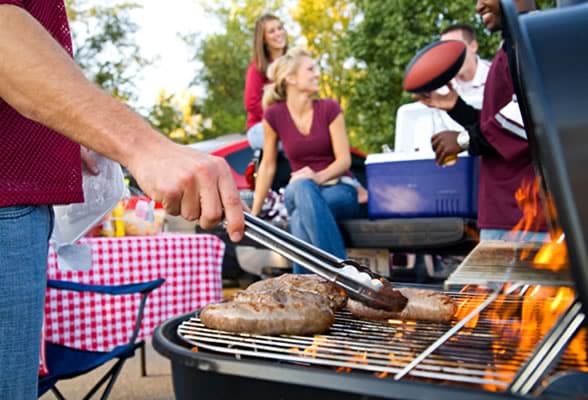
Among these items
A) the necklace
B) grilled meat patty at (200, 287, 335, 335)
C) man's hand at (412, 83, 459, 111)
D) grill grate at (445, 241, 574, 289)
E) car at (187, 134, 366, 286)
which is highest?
man's hand at (412, 83, 459, 111)

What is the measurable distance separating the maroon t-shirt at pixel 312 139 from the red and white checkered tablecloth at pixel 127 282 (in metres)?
0.93

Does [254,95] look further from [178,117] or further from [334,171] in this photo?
[178,117]

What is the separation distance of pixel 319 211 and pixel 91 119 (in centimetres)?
309

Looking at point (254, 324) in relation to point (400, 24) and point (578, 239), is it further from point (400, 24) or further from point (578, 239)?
point (400, 24)

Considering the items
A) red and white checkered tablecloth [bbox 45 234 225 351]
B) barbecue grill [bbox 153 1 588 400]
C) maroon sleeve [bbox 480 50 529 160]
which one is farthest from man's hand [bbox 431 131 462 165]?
red and white checkered tablecloth [bbox 45 234 225 351]

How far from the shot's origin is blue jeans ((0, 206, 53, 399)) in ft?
4.50

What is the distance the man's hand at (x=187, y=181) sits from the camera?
3.80 ft

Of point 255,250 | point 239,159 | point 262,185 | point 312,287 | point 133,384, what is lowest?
point 133,384

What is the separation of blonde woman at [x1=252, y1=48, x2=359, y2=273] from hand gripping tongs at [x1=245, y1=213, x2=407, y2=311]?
2.61 metres

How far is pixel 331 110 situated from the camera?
15.6ft

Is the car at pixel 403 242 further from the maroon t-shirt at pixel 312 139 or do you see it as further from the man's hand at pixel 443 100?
the man's hand at pixel 443 100

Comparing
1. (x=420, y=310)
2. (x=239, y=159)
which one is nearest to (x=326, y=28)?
(x=239, y=159)

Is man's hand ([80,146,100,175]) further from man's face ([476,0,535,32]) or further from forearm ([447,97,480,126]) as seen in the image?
forearm ([447,97,480,126])

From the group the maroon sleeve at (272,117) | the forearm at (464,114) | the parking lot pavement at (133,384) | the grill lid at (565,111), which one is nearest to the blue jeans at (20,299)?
the grill lid at (565,111)
